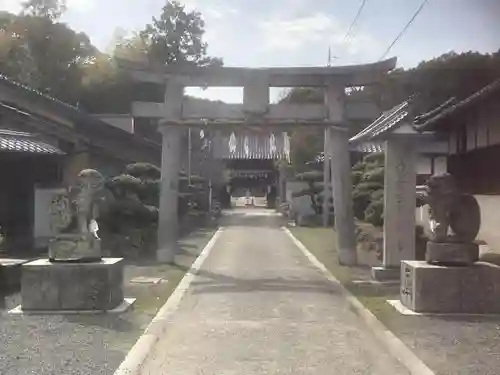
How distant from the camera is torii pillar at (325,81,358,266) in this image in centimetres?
1844

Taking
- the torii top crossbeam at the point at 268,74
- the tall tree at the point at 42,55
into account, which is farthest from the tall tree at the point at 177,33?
the torii top crossbeam at the point at 268,74

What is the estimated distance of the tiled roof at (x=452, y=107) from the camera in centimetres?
1060

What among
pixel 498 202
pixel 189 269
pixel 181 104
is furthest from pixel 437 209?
pixel 181 104

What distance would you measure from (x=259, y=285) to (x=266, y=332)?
16.8 feet

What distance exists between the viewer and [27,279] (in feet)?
33.3

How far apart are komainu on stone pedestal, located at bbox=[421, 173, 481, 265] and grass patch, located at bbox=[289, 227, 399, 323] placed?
1245mm

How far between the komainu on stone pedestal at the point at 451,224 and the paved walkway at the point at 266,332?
179 centimetres

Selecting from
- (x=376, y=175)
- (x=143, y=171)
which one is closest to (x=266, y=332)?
(x=376, y=175)

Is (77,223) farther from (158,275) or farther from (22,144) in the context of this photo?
(22,144)

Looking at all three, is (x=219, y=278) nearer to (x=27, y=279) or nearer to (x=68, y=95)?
(x=27, y=279)

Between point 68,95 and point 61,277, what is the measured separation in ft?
102

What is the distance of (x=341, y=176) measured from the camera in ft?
62.0

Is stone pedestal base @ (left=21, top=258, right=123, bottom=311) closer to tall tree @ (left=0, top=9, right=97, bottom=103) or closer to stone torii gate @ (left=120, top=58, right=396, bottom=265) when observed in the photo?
stone torii gate @ (left=120, top=58, right=396, bottom=265)

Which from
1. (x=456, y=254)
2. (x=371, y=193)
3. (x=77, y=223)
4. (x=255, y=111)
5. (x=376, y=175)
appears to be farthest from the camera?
(x=376, y=175)
